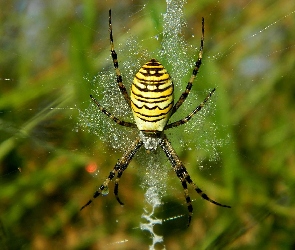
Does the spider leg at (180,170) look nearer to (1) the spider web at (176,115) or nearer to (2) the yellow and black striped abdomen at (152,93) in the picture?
(1) the spider web at (176,115)

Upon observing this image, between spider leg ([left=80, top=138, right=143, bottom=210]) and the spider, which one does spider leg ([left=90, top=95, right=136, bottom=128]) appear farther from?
spider leg ([left=80, top=138, right=143, bottom=210])

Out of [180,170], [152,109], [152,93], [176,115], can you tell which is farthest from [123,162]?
[152,93]

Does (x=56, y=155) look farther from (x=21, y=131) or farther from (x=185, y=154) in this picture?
(x=185, y=154)

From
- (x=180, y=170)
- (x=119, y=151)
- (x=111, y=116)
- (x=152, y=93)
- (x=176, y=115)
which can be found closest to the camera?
(x=152, y=93)

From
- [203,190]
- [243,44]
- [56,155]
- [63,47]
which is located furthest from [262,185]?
[63,47]

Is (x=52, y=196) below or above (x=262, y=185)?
above

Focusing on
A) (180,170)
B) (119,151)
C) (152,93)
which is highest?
(119,151)

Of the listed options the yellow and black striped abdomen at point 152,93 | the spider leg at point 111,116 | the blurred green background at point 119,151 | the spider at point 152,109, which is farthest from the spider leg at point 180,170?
the yellow and black striped abdomen at point 152,93

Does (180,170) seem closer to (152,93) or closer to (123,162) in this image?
(123,162)
